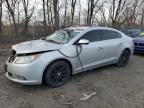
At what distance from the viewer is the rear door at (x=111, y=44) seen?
5.30 metres

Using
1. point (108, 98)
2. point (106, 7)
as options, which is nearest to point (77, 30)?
point (108, 98)

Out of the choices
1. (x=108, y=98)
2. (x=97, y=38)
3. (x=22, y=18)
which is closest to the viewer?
(x=108, y=98)

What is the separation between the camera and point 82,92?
158 inches

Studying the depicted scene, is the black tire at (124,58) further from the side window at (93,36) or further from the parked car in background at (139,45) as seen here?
the parked car in background at (139,45)

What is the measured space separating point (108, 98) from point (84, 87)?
769 mm

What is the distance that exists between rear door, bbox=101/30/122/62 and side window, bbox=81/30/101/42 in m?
0.23

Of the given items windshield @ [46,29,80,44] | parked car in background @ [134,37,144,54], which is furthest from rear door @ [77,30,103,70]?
parked car in background @ [134,37,144,54]

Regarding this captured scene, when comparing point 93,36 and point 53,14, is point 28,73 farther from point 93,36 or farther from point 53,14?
point 53,14

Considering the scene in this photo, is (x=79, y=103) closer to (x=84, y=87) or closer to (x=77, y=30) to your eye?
(x=84, y=87)

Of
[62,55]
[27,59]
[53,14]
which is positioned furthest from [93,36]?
[53,14]

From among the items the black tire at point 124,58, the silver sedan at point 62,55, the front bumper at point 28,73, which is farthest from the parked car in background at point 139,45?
the front bumper at point 28,73

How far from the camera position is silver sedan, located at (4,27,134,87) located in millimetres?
3777

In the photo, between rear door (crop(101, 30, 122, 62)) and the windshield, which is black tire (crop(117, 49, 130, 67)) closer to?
rear door (crop(101, 30, 122, 62))

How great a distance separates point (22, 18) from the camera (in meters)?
18.9
